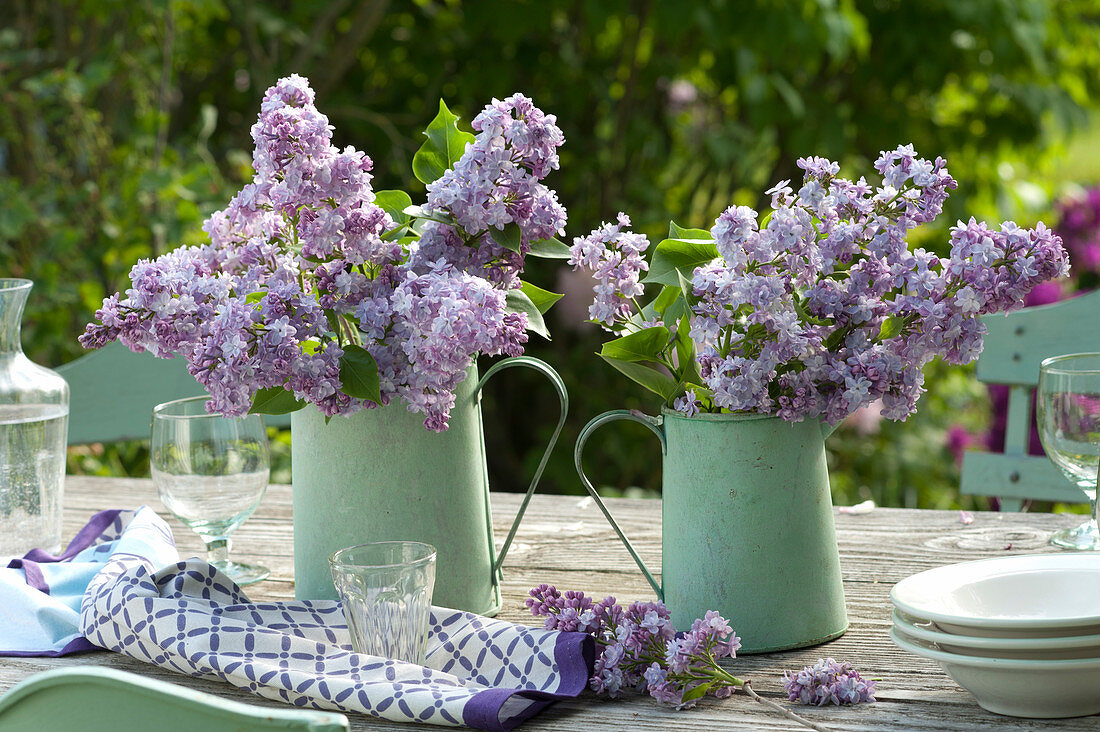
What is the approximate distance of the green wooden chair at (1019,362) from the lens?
158cm

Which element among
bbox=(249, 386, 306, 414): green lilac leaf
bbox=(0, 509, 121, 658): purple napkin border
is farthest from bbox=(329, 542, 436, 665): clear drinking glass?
bbox=(0, 509, 121, 658): purple napkin border

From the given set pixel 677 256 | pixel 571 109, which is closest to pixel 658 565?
pixel 677 256

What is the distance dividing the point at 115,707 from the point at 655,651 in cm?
42

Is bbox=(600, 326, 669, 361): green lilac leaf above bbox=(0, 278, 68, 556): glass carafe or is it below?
above

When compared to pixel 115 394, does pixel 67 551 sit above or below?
below

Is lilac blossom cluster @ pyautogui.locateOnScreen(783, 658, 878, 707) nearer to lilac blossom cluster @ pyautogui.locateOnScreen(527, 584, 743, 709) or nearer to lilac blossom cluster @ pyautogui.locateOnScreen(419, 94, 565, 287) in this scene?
lilac blossom cluster @ pyautogui.locateOnScreen(527, 584, 743, 709)

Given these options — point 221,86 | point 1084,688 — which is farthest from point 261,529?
point 221,86

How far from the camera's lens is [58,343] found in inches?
99.3

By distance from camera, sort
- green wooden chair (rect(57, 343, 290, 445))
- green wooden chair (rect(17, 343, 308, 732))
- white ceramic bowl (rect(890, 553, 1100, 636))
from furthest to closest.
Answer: green wooden chair (rect(57, 343, 290, 445))
white ceramic bowl (rect(890, 553, 1100, 636))
green wooden chair (rect(17, 343, 308, 732))

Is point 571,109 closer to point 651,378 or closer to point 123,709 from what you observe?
point 651,378

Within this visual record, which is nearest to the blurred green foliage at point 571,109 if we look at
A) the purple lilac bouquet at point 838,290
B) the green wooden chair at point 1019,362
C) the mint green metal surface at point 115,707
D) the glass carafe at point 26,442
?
the green wooden chair at point 1019,362

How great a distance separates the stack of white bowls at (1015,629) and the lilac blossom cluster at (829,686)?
0.04m

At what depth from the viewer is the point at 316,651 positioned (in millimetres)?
875

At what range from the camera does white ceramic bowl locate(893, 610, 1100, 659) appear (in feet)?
2.42
